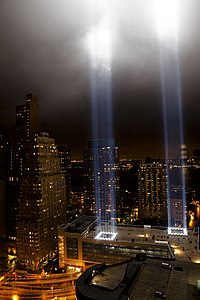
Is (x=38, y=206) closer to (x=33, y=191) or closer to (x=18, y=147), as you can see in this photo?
(x=33, y=191)

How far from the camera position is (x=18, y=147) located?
1403 inches

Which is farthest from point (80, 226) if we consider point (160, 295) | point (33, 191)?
point (160, 295)

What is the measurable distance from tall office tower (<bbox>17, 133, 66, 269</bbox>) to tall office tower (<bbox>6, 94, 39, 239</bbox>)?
15.8 ft

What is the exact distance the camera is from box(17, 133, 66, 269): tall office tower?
26578mm

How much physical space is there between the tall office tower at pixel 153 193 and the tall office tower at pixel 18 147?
61.8 feet

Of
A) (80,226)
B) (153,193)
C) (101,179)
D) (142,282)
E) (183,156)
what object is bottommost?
(80,226)

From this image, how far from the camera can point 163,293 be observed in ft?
23.1

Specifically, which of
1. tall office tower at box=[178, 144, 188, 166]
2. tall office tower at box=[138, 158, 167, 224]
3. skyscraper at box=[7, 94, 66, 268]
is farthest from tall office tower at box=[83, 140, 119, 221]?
tall office tower at box=[178, 144, 188, 166]

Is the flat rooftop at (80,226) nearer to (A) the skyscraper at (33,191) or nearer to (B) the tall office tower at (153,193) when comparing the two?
(A) the skyscraper at (33,191)

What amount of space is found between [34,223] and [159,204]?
1939 cm

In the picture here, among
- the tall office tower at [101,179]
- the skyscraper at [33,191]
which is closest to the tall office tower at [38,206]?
the skyscraper at [33,191]

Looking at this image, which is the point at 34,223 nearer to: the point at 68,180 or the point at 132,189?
the point at 68,180

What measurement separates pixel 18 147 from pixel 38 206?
12208 mm

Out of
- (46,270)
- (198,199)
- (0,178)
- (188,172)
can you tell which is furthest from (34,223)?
(188,172)
